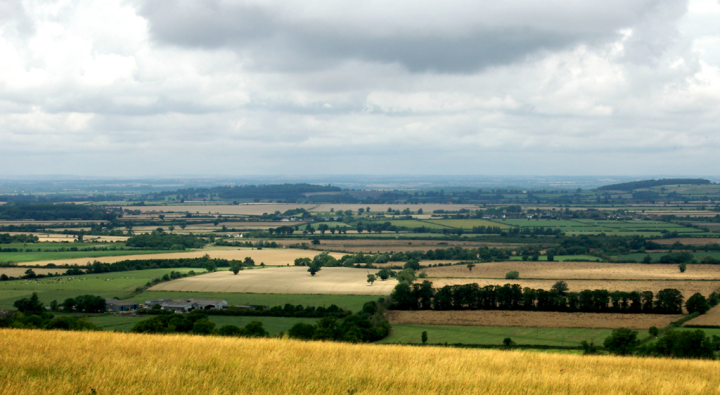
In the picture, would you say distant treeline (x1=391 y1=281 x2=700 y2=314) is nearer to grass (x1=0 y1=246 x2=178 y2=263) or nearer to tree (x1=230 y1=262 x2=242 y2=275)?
tree (x1=230 y1=262 x2=242 y2=275)

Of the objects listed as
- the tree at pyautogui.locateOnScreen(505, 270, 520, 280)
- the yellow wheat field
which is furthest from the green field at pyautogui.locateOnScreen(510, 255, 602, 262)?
the yellow wheat field

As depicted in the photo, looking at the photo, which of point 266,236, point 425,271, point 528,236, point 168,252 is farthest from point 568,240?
point 168,252

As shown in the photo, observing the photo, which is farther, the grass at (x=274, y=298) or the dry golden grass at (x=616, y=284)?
the dry golden grass at (x=616, y=284)

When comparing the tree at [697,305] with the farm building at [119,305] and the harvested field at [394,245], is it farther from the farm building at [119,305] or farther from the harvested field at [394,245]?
the harvested field at [394,245]

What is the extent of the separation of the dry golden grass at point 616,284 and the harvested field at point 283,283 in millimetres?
7245

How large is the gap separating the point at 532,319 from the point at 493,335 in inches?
270

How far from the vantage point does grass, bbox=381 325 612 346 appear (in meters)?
33.5

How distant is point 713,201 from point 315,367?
209 m

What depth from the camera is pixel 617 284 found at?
5553cm

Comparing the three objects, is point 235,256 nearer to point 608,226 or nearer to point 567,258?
point 567,258

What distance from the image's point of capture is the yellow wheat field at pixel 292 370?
32.8 feet

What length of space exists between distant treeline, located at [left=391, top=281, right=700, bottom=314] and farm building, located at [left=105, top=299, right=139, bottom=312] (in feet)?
67.2

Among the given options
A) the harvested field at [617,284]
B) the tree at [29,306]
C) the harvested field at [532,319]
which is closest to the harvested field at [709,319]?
the harvested field at [532,319]

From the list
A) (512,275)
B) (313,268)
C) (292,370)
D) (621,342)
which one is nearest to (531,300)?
(512,275)
